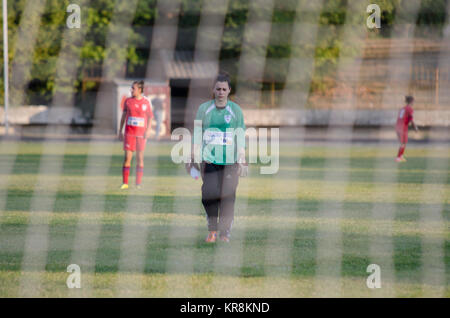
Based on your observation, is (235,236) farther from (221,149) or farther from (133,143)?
(133,143)

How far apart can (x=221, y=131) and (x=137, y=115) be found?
504cm

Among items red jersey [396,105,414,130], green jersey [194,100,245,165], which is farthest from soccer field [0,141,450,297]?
red jersey [396,105,414,130]

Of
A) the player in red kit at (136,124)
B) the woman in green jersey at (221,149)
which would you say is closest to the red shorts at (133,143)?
the player in red kit at (136,124)

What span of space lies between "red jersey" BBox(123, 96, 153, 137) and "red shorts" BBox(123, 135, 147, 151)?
67 millimetres

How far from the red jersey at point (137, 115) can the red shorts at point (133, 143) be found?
2.6 inches

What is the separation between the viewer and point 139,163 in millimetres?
12109

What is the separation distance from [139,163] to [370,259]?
20.5 feet

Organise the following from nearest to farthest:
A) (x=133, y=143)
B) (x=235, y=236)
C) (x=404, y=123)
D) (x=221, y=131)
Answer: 1. (x=221, y=131)
2. (x=235, y=236)
3. (x=133, y=143)
4. (x=404, y=123)

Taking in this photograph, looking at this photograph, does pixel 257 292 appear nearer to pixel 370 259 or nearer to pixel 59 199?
pixel 370 259

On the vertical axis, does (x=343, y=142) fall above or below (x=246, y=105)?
below

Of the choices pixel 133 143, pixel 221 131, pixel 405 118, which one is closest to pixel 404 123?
pixel 405 118

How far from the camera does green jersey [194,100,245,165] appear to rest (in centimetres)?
715

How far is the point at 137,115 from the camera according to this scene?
1198 centimetres
